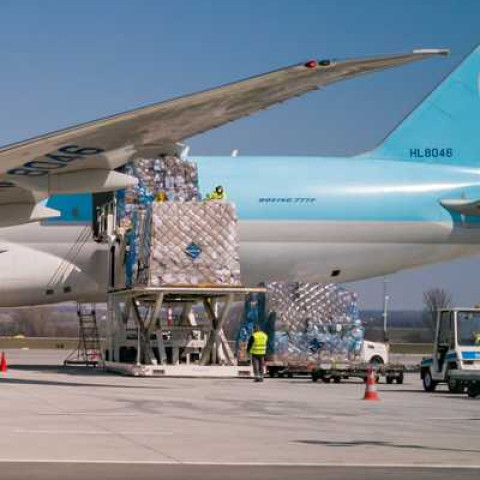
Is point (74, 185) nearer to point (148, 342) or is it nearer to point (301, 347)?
point (148, 342)

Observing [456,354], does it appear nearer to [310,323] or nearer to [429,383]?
[429,383]

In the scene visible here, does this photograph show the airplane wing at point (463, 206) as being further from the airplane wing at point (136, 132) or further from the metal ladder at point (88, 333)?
the airplane wing at point (136, 132)

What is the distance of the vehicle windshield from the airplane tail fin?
38.3 ft

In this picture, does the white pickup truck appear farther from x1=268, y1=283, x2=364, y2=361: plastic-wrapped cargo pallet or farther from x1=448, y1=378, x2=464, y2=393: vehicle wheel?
x1=268, y1=283, x2=364, y2=361: plastic-wrapped cargo pallet

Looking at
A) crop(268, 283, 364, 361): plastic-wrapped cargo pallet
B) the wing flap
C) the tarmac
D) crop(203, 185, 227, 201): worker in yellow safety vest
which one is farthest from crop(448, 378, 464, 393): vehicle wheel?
crop(203, 185, 227, 201): worker in yellow safety vest

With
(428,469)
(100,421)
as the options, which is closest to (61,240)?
(100,421)

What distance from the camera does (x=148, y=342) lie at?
33.3m

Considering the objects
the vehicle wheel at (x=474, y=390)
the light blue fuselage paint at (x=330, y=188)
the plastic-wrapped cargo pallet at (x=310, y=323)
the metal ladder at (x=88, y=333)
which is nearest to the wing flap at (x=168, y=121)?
the vehicle wheel at (x=474, y=390)

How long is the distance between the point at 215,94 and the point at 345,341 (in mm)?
14975

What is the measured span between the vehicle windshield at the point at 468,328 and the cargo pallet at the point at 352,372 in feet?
13.1

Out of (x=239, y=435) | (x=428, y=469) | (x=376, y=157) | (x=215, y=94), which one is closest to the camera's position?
(x=428, y=469)

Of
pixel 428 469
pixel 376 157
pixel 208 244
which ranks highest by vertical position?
pixel 376 157

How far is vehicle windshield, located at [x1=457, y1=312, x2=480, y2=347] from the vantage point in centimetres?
2817

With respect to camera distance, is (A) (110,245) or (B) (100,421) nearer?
(B) (100,421)
